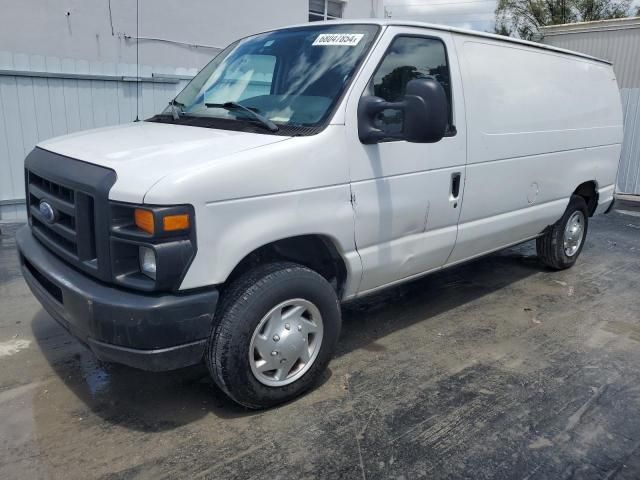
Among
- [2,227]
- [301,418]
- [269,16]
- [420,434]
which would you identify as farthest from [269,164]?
[269,16]

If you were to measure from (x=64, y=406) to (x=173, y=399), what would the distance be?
0.62 m

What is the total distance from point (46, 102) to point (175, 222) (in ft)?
19.9

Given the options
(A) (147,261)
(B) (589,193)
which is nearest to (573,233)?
(B) (589,193)

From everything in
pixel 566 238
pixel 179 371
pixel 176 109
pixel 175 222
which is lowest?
pixel 179 371

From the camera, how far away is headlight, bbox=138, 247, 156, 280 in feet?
9.00

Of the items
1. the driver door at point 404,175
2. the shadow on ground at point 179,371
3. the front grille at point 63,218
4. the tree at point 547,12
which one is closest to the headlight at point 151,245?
the front grille at point 63,218

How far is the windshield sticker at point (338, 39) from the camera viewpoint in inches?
144

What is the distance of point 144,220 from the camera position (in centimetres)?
269

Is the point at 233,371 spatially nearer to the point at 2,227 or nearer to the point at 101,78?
the point at 2,227

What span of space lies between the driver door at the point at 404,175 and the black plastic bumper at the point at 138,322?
1.21 metres

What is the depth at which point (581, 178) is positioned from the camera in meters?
5.83

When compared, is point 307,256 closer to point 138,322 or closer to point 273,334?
A: point 273,334

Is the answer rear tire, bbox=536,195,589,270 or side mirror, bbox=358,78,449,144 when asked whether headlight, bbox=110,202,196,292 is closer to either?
side mirror, bbox=358,78,449,144

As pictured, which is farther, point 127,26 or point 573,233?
point 127,26
